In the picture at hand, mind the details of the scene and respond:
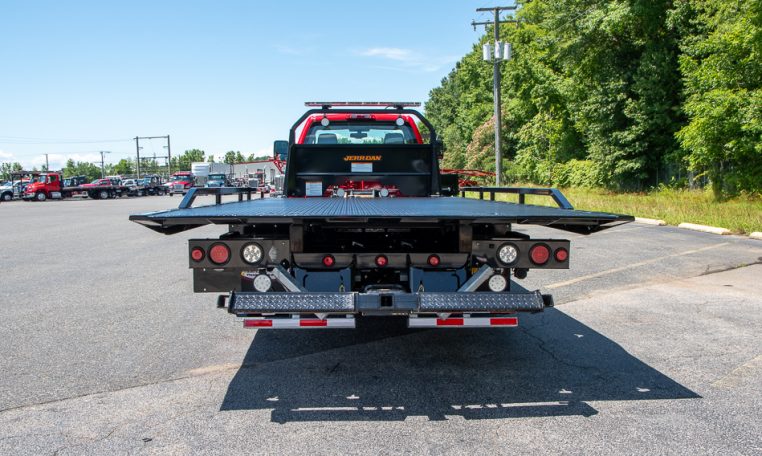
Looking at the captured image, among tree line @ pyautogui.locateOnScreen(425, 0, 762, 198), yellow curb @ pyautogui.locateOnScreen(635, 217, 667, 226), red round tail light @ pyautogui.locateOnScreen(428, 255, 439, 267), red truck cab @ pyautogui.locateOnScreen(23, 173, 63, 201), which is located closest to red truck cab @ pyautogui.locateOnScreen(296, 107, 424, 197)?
red round tail light @ pyautogui.locateOnScreen(428, 255, 439, 267)

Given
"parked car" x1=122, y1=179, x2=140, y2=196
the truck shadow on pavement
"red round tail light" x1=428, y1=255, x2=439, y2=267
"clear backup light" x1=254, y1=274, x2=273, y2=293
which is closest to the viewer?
the truck shadow on pavement

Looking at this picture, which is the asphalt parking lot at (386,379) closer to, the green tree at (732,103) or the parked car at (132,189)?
the green tree at (732,103)

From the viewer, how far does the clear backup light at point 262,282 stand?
4.24 metres

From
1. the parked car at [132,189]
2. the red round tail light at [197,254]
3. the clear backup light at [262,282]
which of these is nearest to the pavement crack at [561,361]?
the clear backup light at [262,282]

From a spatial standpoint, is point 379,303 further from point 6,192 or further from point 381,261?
point 6,192

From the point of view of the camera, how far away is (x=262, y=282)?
167 inches

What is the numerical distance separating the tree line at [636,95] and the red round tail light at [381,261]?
1679cm

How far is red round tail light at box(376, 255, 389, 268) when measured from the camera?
4387 mm

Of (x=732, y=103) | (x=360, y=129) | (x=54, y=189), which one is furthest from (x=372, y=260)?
(x=54, y=189)

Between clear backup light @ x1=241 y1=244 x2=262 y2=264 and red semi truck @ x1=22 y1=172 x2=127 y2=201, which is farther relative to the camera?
red semi truck @ x1=22 y1=172 x2=127 y2=201

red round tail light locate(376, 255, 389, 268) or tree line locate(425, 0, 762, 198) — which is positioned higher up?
tree line locate(425, 0, 762, 198)

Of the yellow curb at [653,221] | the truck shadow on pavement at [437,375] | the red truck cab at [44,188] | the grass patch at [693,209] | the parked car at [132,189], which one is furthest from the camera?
the parked car at [132,189]

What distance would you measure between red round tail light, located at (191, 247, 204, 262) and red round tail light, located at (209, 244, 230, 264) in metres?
0.07

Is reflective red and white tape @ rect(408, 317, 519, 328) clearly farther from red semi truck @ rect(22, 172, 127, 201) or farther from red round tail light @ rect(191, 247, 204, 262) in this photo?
red semi truck @ rect(22, 172, 127, 201)
